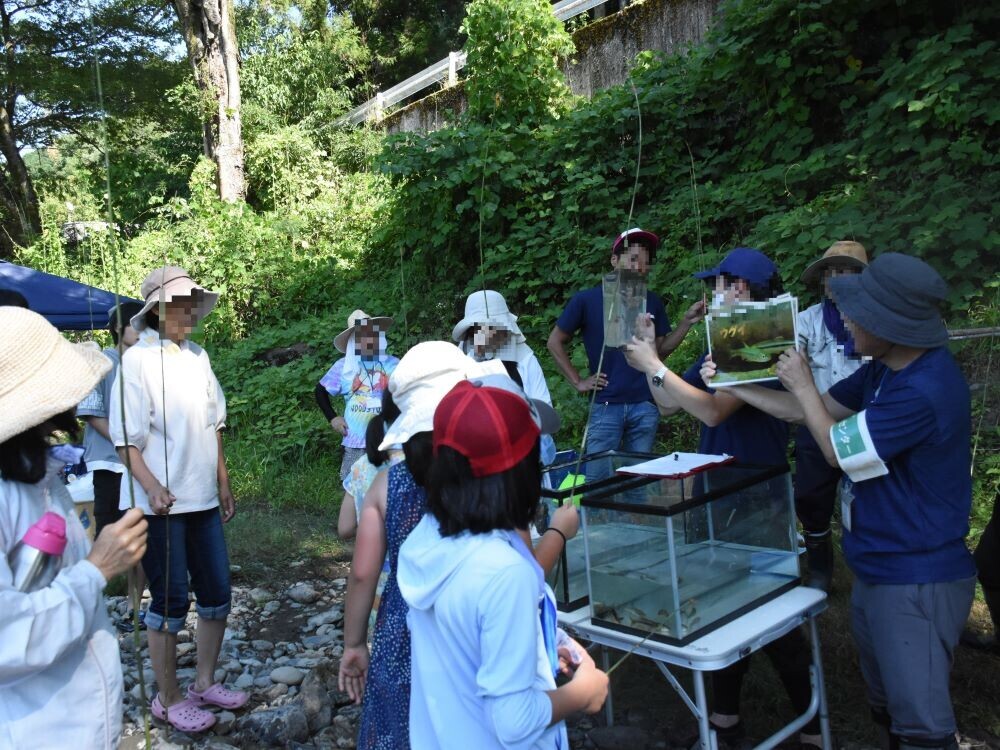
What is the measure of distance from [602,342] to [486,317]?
2.64ft

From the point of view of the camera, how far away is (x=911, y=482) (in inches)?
88.7

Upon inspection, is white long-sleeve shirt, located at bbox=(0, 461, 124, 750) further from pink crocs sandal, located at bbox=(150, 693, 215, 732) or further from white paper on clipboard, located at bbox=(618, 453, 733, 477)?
pink crocs sandal, located at bbox=(150, 693, 215, 732)

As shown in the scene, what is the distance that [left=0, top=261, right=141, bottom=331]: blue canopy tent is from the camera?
728 centimetres

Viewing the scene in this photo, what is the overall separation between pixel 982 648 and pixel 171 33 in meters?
16.3

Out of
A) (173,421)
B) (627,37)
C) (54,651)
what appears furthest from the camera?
(627,37)

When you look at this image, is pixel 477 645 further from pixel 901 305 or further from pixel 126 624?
pixel 126 624

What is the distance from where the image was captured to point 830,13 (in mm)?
6691

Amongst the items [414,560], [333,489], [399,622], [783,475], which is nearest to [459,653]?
[414,560]

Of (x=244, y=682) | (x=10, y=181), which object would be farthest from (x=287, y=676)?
(x=10, y=181)

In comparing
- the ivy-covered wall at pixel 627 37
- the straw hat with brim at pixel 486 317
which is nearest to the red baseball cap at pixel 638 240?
the straw hat with brim at pixel 486 317

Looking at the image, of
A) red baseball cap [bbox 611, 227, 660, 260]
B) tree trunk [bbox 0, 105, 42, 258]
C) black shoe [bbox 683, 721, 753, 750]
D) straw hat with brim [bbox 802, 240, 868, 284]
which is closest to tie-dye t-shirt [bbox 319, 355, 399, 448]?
red baseball cap [bbox 611, 227, 660, 260]

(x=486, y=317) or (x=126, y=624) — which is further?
(x=126, y=624)

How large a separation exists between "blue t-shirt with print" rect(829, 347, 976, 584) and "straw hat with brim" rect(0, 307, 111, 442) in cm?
201

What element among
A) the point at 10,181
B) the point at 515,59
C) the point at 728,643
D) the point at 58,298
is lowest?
the point at 728,643
